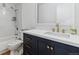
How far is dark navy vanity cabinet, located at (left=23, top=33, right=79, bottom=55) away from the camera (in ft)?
2.90

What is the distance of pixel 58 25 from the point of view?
1.18 meters

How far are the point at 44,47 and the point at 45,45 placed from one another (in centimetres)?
3

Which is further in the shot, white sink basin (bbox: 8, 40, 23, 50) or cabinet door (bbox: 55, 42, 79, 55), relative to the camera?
white sink basin (bbox: 8, 40, 23, 50)

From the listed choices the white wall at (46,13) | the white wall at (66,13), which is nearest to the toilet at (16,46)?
the white wall at (46,13)

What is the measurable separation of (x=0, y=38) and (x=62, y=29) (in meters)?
0.67

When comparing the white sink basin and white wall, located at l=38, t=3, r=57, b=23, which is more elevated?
white wall, located at l=38, t=3, r=57, b=23

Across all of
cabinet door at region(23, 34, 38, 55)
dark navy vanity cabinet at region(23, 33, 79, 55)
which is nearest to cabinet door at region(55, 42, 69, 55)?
dark navy vanity cabinet at region(23, 33, 79, 55)

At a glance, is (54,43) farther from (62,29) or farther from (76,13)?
(76,13)

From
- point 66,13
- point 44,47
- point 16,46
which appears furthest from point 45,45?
point 66,13

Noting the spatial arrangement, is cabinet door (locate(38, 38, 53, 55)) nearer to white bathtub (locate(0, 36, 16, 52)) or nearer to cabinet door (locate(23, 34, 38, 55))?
cabinet door (locate(23, 34, 38, 55))

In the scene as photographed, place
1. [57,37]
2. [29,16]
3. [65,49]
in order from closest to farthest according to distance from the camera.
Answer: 1. [65,49]
2. [57,37]
3. [29,16]

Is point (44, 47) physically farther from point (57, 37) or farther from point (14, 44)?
point (14, 44)

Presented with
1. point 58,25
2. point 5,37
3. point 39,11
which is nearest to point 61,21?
point 58,25

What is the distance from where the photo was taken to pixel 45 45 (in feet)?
3.62
